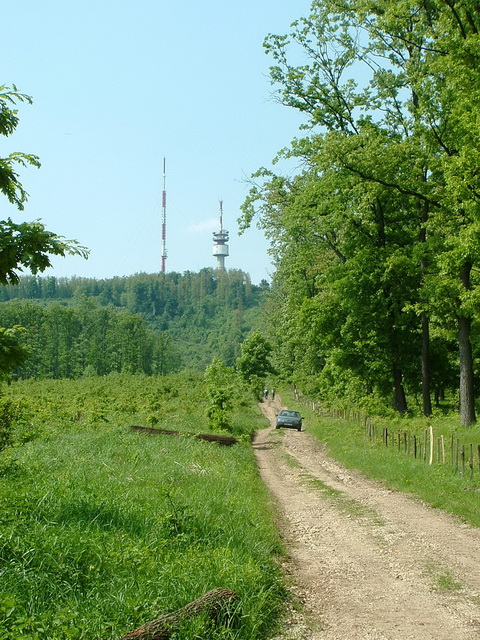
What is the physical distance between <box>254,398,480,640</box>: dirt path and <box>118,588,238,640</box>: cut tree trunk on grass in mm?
727

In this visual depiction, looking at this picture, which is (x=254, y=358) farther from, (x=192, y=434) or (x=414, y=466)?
(x=414, y=466)

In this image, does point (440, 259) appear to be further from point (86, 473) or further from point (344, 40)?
point (86, 473)

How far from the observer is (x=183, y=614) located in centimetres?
604

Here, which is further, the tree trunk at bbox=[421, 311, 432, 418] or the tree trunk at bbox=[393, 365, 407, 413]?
the tree trunk at bbox=[393, 365, 407, 413]

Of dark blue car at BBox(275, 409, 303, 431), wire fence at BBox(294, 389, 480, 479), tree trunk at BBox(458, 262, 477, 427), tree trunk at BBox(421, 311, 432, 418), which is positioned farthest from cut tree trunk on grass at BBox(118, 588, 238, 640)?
dark blue car at BBox(275, 409, 303, 431)

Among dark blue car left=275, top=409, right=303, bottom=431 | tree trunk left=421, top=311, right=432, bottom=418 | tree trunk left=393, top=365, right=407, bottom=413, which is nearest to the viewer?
tree trunk left=421, top=311, right=432, bottom=418

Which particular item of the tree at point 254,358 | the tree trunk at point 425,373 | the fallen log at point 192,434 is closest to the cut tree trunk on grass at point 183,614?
the fallen log at point 192,434

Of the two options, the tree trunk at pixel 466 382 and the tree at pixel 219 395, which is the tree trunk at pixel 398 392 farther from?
the tree at pixel 219 395

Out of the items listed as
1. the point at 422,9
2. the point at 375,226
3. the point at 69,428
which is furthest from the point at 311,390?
the point at 422,9

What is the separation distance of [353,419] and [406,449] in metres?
10.8

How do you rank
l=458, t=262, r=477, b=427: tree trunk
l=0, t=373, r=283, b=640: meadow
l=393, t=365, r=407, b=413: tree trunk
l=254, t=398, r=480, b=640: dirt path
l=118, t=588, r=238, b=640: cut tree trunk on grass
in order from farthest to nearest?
l=393, t=365, r=407, b=413: tree trunk
l=458, t=262, r=477, b=427: tree trunk
l=254, t=398, r=480, b=640: dirt path
l=0, t=373, r=283, b=640: meadow
l=118, t=588, r=238, b=640: cut tree trunk on grass

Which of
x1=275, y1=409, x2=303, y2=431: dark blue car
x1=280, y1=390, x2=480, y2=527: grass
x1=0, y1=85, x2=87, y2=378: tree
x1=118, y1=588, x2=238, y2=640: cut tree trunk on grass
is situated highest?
x1=0, y1=85, x2=87, y2=378: tree

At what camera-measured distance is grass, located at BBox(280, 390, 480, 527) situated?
1366cm

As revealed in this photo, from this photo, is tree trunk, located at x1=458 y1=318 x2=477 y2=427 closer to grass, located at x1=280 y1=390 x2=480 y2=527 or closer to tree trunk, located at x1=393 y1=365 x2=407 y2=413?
grass, located at x1=280 y1=390 x2=480 y2=527
